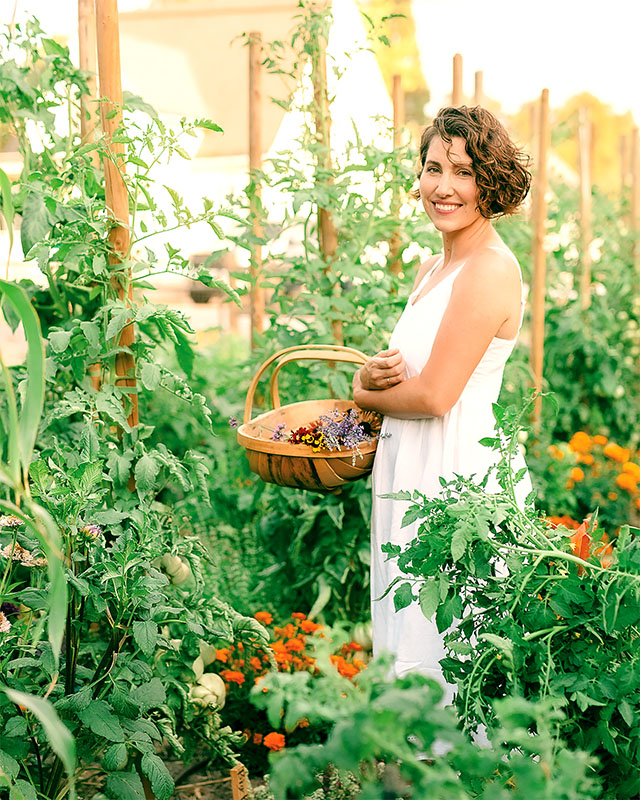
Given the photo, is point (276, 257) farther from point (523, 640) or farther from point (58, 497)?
point (523, 640)

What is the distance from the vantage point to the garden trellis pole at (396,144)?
111 inches

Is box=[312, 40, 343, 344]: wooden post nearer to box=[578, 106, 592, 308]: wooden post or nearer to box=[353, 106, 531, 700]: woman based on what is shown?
box=[353, 106, 531, 700]: woman

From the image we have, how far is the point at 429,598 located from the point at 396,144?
7.15 feet

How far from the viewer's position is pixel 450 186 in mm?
1821

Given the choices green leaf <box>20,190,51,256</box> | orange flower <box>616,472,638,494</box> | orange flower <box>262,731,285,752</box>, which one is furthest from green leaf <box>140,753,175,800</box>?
orange flower <box>616,472,638,494</box>

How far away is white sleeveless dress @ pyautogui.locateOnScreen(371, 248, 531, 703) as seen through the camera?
6.12 ft

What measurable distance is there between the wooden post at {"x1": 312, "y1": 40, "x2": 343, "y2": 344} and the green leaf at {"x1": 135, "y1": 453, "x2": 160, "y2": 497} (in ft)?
3.36

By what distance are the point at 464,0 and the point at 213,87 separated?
14034 mm

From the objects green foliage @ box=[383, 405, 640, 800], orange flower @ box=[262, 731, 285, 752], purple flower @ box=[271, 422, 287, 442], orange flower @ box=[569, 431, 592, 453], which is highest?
purple flower @ box=[271, 422, 287, 442]

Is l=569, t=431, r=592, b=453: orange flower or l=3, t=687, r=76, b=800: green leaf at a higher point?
l=3, t=687, r=76, b=800: green leaf

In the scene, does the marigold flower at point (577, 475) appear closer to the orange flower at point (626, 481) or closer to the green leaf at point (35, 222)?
the orange flower at point (626, 481)

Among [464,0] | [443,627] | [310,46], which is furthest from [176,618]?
[464,0]

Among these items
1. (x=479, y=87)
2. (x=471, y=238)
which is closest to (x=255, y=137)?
(x=479, y=87)

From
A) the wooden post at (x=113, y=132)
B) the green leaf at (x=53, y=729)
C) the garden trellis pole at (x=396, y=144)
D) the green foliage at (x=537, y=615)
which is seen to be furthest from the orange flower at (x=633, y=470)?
the green leaf at (x=53, y=729)
